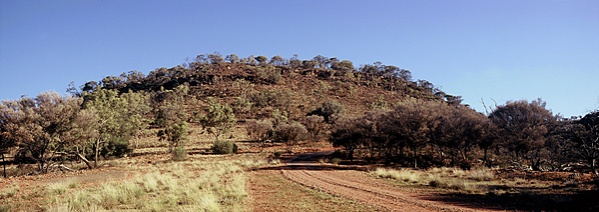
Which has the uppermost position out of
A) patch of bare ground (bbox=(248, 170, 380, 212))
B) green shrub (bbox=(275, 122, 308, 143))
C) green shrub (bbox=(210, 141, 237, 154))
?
green shrub (bbox=(275, 122, 308, 143))

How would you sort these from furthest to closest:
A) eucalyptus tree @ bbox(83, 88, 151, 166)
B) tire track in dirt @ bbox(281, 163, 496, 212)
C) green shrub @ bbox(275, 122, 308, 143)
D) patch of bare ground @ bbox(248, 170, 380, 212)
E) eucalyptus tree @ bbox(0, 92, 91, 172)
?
green shrub @ bbox(275, 122, 308, 143) < eucalyptus tree @ bbox(83, 88, 151, 166) < eucalyptus tree @ bbox(0, 92, 91, 172) < tire track in dirt @ bbox(281, 163, 496, 212) < patch of bare ground @ bbox(248, 170, 380, 212)

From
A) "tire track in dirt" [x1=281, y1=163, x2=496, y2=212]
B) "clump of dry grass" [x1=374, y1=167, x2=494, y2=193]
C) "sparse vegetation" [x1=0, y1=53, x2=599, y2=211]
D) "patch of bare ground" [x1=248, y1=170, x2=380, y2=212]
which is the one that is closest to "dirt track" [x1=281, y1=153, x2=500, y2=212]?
"tire track in dirt" [x1=281, y1=163, x2=496, y2=212]

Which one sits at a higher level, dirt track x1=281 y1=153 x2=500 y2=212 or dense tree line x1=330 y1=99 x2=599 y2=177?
dense tree line x1=330 y1=99 x2=599 y2=177

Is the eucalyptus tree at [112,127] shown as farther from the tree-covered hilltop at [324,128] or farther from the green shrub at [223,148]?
the green shrub at [223,148]

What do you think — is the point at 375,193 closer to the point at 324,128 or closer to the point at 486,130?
the point at 486,130

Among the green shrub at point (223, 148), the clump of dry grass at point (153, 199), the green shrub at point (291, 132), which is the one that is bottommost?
the clump of dry grass at point (153, 199)

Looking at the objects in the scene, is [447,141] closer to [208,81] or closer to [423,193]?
[423,193]

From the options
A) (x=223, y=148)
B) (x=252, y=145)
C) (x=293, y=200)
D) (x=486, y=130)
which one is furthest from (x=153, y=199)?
(x=252, y=145)

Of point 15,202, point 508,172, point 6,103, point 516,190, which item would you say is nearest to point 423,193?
point 516,190

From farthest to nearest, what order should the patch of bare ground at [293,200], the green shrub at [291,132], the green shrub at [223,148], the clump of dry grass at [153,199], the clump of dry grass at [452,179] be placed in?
the green shrub at [291,132] → the green shrub at [223,148] → the clump of dry grass at [452,179] → the patch of bare ground at [293,200] → the clump of dry grass at [153,199]

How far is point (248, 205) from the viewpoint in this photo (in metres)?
14.1

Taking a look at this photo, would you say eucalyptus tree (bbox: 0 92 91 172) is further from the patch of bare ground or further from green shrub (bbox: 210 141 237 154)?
green shrub (bbox: 210 141 237 154)

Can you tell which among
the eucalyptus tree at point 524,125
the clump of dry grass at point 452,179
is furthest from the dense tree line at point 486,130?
the clump of dry grass at point 452,179

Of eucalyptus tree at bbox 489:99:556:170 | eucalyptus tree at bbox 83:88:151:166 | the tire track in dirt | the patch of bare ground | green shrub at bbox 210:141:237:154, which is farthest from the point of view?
green shrub at bbox 210:141:237:154
